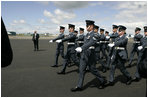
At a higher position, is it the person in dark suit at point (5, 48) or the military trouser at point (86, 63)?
the person in dark suit at point (5, 48)

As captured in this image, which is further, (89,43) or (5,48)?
(89,43)

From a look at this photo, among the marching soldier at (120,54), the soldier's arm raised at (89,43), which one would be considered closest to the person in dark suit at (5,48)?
the soldier's arm raised at (89,43)

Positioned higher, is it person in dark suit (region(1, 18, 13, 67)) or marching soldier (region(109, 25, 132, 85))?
person in dark suit (region(1, 18, 13, 67))

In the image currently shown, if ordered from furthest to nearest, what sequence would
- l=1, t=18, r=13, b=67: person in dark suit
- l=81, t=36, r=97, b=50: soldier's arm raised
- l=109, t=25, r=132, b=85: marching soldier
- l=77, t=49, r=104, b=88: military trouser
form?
1. l=109, t=25, r=132, b=85: marching soldier
2. l=77, t=49, r=104, b=88: military trouser
3. l=81, t=36, r=97, b=50: soldier's arm raised
4. l=1, t=18, r=13, b=67: person in dark suit

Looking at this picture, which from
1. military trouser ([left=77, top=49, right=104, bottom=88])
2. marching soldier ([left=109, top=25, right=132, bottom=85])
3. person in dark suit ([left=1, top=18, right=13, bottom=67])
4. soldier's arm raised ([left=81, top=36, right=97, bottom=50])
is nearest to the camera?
person in dark suit ([left=1, top=18, right=13, bottom=67])

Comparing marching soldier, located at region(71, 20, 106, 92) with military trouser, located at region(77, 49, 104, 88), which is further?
military trouser, located at region(77, 49, 104, 88)

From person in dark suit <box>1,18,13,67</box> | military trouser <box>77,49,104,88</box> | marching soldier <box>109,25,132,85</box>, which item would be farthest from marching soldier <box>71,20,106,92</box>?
person in dark suit <box>1,18,13,67</box>

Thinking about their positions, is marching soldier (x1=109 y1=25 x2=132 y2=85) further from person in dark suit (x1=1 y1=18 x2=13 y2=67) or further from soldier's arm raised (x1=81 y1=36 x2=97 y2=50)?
person in dark suit (x1=1 y1=18 x2=13 y2=67)

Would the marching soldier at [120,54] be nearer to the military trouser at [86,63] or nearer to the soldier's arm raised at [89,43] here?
the military trouser at [86,63]

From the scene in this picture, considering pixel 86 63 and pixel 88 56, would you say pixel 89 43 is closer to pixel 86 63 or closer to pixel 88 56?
pixel 88 56

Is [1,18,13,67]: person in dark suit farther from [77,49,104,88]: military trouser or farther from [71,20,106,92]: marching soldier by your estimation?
[77,49,104,88]: military trouser

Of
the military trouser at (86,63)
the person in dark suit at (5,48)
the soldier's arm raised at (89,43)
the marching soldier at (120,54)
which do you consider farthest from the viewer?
the marching soldier at (120,54)

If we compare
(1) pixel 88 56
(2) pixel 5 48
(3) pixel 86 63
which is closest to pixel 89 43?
(1) pixel 88 56

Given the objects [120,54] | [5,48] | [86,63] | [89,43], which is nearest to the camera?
[5,48]
